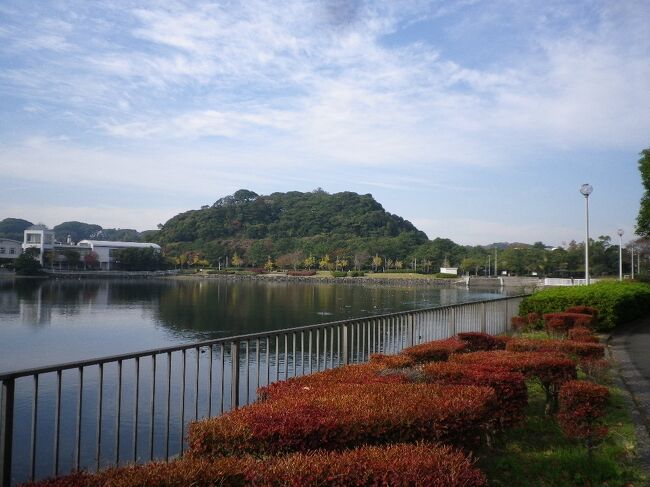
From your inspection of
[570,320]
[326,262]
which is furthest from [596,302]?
[326,262]

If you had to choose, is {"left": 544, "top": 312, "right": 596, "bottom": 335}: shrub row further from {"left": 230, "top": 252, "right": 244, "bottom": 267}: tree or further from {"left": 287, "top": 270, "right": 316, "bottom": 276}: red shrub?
{"left": 230, "top": 252, "right": 244, "bottom": 267}: tree

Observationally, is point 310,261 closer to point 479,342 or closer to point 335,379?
point 479,342

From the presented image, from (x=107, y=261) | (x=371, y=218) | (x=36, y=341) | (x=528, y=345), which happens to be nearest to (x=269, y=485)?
(x=528, y=345)

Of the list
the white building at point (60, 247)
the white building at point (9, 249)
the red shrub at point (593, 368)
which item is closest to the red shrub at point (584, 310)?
the red shrub at point (593, 368)

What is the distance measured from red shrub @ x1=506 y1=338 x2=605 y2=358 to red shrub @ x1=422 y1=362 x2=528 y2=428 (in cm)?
234

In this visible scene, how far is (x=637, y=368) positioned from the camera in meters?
9.10

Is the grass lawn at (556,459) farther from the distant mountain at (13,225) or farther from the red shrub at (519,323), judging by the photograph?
the distant mountain at (13,225)

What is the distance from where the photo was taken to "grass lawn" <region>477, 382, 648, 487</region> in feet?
14.4

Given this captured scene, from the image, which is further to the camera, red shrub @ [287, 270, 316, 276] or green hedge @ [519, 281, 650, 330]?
red shrub @ [287, 270, 316, 276]

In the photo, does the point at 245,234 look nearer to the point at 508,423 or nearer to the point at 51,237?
the point at 51,237

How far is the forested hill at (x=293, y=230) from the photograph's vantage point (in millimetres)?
118375

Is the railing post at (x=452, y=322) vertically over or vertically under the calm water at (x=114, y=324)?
over

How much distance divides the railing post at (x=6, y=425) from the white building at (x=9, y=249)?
110 meters

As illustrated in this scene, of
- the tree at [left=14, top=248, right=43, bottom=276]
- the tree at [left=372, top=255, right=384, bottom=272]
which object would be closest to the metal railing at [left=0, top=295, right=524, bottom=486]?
the tree at [left=14, top=248, right=43, bottom=276]
